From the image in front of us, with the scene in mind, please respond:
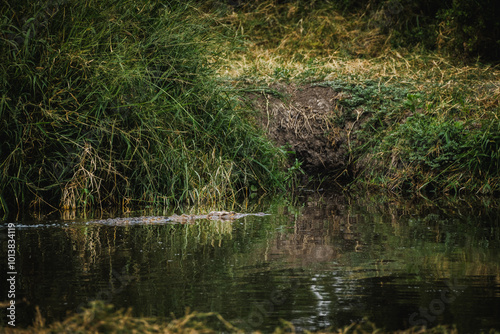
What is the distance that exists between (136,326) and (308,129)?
23.5 ft

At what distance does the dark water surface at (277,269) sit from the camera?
119 inches

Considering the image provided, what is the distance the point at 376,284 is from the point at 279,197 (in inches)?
174

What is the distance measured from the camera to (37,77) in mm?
6504

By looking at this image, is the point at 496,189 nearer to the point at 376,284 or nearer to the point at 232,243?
the point at 232,243

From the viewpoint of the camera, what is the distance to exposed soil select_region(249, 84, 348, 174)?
31.6 feet

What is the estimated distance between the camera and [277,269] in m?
3.93

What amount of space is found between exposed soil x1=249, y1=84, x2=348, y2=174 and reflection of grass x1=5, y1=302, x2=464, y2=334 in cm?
677

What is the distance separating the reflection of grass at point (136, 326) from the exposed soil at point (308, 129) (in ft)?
22.2

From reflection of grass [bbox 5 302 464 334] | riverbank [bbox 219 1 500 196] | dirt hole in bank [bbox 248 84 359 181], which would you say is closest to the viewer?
reflection of grass [bbox 5 302 464 334]

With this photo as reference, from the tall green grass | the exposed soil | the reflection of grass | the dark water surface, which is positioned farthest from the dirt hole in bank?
the reflection of grass

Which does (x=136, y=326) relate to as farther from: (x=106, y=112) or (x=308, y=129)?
(x=308, y=129)

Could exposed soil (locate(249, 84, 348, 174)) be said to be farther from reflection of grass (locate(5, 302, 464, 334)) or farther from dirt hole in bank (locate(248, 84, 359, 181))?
reflection of grass (locate(5, 302, 464, 334))

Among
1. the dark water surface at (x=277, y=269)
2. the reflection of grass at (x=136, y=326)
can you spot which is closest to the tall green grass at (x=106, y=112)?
the dark water surface at (x=277, y=269)

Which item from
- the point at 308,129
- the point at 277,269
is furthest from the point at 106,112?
the point at 308,129
